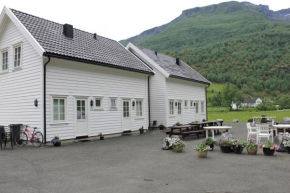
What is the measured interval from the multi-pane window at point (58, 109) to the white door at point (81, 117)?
2.56ft

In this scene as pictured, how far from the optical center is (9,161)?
8492mm

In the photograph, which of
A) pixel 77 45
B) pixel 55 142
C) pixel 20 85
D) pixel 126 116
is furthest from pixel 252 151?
pixel 20 85

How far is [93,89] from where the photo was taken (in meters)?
14.3

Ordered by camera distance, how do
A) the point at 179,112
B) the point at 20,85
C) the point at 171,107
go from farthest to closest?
the point at 179,112
the point at 171,107
the point at 20,85

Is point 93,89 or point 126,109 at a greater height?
point 93,89

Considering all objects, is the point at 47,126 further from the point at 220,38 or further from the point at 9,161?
the point at 220,38

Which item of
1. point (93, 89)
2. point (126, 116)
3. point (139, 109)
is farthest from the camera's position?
point (139, 109)

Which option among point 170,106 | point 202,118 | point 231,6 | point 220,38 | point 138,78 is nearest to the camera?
point 138,78

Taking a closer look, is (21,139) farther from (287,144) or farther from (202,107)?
(202,107)

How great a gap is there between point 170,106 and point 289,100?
174 feet

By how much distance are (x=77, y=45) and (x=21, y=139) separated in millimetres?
5800

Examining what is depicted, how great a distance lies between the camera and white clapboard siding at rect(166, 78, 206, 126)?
20.3 meters

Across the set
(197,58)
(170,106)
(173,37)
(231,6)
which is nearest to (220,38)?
(173,37)

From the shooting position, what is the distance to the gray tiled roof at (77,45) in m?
12.9
